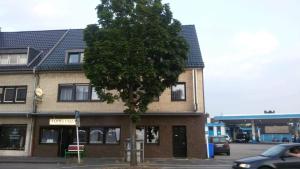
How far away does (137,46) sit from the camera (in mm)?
18984

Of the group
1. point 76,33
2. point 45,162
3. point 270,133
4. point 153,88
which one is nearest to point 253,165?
point 153,88

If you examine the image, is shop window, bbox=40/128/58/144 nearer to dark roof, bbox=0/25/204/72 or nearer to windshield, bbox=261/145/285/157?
dark roof, bbox=0/25/204/72

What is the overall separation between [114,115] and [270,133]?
4893cm

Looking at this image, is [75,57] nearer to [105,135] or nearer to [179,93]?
[105,135]

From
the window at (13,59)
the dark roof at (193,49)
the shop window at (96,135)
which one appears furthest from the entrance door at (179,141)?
the window at (13,59)

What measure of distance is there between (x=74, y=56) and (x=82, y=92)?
325 centimetres

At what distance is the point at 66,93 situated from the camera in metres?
28.2

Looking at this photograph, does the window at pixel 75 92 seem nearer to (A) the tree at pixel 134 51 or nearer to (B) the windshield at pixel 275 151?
(A) the tree at pixel 134 51

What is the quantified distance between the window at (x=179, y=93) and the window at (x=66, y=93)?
312 inches

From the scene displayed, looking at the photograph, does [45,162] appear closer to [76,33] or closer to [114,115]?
[114,115]

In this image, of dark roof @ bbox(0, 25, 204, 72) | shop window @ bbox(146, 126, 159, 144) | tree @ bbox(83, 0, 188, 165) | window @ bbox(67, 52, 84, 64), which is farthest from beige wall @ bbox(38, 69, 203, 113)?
tree @ bbox(83, 0, 188, 165)

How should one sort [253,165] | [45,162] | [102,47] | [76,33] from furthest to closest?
[76,33] → [45,162] → [102,47] → [253,165]

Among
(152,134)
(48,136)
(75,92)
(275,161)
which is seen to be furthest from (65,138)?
(275,161)

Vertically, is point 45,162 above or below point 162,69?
below
